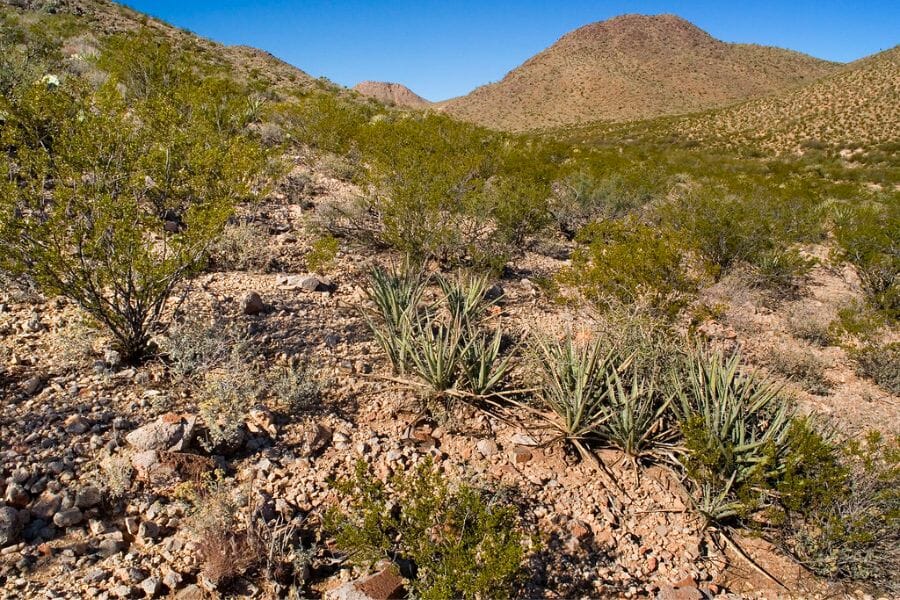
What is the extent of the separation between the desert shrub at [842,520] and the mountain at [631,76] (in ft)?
191

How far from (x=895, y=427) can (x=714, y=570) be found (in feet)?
12.6

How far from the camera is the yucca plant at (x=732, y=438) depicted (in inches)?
145

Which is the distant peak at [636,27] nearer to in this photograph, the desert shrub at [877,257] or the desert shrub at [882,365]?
the desert shrub at [877,257]


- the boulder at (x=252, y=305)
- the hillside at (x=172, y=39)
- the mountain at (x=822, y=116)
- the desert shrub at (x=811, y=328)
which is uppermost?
the hillside at (x=172, y=39)

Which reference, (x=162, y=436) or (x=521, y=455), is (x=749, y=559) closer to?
(x=521, y=455)

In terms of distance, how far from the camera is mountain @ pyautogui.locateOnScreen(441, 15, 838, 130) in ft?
204

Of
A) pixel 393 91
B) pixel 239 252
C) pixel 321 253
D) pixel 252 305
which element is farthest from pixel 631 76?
pixel 252 305

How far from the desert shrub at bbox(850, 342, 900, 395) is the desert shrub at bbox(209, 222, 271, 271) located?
8.34 meters

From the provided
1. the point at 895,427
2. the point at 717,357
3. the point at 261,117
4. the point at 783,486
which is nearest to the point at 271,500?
the point at 783,486

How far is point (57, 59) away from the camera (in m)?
13.8

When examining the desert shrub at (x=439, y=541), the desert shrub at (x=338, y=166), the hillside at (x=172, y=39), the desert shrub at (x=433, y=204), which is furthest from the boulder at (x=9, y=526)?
the hillside at (x=172, y=39)

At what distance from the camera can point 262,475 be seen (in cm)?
365

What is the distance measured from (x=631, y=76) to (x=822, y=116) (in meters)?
39.3

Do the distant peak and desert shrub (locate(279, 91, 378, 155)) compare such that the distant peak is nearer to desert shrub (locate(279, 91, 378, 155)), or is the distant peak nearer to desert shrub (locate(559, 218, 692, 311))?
desert shrub (locate(279, 91, 378, 155))
